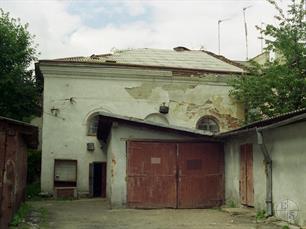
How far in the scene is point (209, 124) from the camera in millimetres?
23062

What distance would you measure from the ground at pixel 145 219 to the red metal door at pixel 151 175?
0.54 meters

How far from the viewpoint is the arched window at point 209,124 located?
23.0m

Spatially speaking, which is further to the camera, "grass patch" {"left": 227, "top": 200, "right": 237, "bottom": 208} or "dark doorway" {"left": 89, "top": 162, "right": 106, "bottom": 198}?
"dark doorway" {"left": 89, "top": 162, "right": 106, "bottom": 198}

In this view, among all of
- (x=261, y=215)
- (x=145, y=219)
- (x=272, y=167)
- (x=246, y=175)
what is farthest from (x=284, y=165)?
(x=145, y=219)

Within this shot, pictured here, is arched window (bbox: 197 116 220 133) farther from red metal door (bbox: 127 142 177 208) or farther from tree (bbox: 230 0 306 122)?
red metal door (bbox: 127 142 177 208)

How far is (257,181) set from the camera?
1359 cm

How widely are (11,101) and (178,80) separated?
349 inches

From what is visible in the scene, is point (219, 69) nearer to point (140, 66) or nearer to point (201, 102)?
point (201, 102)

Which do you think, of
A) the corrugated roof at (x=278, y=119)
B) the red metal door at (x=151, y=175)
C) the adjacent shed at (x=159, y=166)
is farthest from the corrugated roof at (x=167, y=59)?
the corrugated roof at (x=278, y=119)

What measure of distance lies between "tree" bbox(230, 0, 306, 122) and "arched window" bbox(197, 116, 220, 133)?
221 centimetres

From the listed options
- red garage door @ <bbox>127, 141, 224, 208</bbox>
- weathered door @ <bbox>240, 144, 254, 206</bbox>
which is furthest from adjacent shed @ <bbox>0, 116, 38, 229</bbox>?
weathered door @ <bbox>240, 144, 254, 206</bbox>

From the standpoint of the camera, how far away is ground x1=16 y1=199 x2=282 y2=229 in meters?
11.4

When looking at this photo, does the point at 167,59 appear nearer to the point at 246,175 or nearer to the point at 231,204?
the point at 231,204

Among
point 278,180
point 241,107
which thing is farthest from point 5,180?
point 241,107
